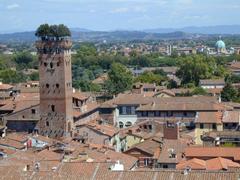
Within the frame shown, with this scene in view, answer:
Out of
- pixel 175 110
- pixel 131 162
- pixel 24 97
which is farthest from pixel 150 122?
pixel 131 162

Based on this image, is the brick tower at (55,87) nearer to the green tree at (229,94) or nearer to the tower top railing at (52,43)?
the tower top railing at (52,43)

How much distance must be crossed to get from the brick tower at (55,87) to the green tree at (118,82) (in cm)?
3589

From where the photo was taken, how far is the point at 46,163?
34.2 metres

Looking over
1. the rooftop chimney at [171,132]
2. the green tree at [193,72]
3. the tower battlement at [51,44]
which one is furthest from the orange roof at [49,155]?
the green tree at [193,72]

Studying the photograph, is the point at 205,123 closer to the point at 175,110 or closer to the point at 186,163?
the point at 175,110

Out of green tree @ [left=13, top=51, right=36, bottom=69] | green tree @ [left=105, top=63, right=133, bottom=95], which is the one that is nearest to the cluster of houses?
green tree @ [left=105, top=63, right=133, bottom=95]

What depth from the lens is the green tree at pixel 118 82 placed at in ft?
312

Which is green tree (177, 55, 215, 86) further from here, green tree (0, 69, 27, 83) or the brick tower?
the brick tower

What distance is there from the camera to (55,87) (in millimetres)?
57406

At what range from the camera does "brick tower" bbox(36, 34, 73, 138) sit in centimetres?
5678

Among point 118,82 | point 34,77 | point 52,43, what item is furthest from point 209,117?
point 34,77

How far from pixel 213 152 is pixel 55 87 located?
2107 centimetres

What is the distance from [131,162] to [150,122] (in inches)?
867

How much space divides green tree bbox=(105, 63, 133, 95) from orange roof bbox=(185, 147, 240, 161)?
170 feet
